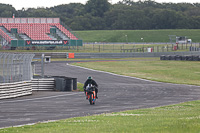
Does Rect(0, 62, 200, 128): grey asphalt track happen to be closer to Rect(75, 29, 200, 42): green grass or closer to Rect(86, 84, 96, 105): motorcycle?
Rect(86, 84, 96, 105): motorcycle

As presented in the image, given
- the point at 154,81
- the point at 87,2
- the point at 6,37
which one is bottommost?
the point at 154,81

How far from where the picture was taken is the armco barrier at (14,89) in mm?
22125

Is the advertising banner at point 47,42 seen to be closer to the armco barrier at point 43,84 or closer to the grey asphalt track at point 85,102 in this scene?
the grey asphalt track at point 85,102

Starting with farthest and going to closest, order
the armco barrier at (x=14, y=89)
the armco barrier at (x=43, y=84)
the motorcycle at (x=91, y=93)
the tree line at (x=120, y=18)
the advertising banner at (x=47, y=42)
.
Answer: the tree line at (x=120, y=18), the advertising banner at (x=47, y=42), the armco barrier at (x=43, y=84), the armco barrier at (x=14, y=89), the motorcycle at (x=91, y=93)

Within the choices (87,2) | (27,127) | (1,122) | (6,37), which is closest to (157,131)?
(27,127)

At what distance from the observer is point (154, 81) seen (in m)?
33.9

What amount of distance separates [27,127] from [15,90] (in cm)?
1153

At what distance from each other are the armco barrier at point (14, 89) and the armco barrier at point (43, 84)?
2.53 metres

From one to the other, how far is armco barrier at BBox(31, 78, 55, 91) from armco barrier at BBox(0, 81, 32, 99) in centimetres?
253

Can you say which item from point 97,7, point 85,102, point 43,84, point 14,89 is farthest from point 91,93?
point 97,7

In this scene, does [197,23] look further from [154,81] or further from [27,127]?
[27,127]

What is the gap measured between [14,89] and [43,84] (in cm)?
448

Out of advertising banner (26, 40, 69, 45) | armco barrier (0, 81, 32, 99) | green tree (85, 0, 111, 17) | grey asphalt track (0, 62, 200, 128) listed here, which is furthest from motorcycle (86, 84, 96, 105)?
green tree (85, 0, 111, 17)

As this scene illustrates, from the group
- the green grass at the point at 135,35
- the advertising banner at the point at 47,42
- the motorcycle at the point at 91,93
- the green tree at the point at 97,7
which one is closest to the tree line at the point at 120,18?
the green tree at the point at 97,7
